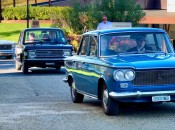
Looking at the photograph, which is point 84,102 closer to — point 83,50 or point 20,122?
point 83,50

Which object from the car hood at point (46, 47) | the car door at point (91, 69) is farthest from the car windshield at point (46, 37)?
the car door at point (91, 69)

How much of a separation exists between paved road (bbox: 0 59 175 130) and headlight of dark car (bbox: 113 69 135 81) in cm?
71

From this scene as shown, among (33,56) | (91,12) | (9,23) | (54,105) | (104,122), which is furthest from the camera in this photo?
(9,23)

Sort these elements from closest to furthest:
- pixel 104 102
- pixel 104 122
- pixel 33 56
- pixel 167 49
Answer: pixel 104 122 → pixel 104 102 → pixel 167 49 → pixel 33 56

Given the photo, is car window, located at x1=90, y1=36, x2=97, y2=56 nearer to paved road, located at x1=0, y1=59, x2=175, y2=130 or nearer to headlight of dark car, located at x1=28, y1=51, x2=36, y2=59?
paved road, located at x1=0, y1=59, x2=175, y2=130

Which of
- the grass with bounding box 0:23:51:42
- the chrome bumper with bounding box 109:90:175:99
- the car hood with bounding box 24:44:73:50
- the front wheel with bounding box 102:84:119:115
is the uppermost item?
the chrome bumper with bounding box 109:90:175:99

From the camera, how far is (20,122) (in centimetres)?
1179

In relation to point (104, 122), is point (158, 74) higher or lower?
higher

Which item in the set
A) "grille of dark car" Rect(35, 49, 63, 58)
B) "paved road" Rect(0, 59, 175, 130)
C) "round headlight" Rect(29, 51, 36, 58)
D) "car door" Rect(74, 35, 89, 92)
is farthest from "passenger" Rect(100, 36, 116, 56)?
"round headlight" Rect(29, 51, 36, 58)

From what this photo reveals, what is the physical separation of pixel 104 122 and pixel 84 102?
11.0ft

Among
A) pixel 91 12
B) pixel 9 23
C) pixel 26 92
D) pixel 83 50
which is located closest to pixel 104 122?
pixel 83 50

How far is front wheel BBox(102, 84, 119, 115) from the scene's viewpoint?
12154 millimetres

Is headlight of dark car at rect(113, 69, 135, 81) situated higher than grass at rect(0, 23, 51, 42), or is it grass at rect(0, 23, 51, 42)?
headlight of dark car at rect(113, 69, 135, 81)

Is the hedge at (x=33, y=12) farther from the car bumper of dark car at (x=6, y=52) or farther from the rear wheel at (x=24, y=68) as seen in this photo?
the rear wheel at (x=24, y=68)
